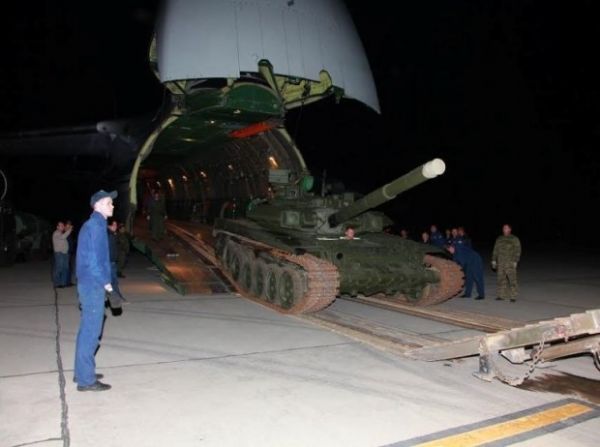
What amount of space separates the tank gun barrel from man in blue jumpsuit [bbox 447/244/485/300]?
312 cm

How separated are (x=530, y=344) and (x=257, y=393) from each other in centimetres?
262

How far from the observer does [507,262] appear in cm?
1117

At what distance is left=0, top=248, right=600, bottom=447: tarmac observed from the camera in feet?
14.1

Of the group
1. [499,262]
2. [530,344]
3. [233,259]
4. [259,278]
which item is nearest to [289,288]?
[259,278]

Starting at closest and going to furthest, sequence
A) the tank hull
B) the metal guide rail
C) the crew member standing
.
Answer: the metal guide rail < the tank hull < the crew member standing

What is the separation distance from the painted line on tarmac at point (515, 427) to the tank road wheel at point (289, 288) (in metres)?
4.78

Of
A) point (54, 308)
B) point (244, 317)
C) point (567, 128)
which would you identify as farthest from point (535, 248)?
point (54, 308)

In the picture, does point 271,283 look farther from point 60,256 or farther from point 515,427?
point 515,427

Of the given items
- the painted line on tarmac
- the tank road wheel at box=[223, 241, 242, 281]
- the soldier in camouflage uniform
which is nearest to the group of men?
the soldier in camouflage uniform

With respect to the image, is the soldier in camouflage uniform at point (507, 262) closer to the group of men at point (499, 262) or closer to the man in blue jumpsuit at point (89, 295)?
the group of men at point (499, 262)

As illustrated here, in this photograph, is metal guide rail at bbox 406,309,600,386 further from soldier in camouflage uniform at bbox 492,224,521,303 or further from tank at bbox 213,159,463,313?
soldier in camouflage uniform at bbox 492,224,521,303

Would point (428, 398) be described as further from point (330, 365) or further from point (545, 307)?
point (545, 307)

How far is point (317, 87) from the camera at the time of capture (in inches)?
493

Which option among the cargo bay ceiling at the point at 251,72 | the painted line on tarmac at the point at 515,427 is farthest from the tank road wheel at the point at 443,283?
the painted line on tarmac at the point at 515,427
